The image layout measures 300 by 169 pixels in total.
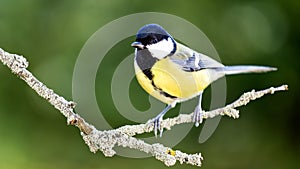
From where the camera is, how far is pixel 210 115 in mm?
421

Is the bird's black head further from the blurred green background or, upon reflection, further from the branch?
the blurred green background

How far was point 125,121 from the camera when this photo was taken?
3.91 feet

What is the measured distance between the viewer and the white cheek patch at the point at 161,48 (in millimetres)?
458

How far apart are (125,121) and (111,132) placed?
0.73 metres

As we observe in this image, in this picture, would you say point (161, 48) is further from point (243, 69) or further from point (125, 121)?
point (125, 121)

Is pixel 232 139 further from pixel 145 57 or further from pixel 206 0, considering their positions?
pixel 145 57

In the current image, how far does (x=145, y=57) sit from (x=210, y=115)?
0.09 m

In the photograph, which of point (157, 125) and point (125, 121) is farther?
point (125, 121)

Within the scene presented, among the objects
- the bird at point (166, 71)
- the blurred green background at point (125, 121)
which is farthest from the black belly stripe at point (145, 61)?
the blurred green background at point (125, 121)

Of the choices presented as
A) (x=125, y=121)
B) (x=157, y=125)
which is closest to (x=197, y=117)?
(x=157, y=125)

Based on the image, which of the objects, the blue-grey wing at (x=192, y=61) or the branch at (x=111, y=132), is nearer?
the branch at (x=111, y=132)

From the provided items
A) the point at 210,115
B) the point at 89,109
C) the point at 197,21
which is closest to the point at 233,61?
the point at 197,21

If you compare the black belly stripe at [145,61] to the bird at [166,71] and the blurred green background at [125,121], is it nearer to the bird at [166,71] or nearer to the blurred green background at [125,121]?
the bird at [166,71]

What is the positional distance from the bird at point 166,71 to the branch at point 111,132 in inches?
0.7
